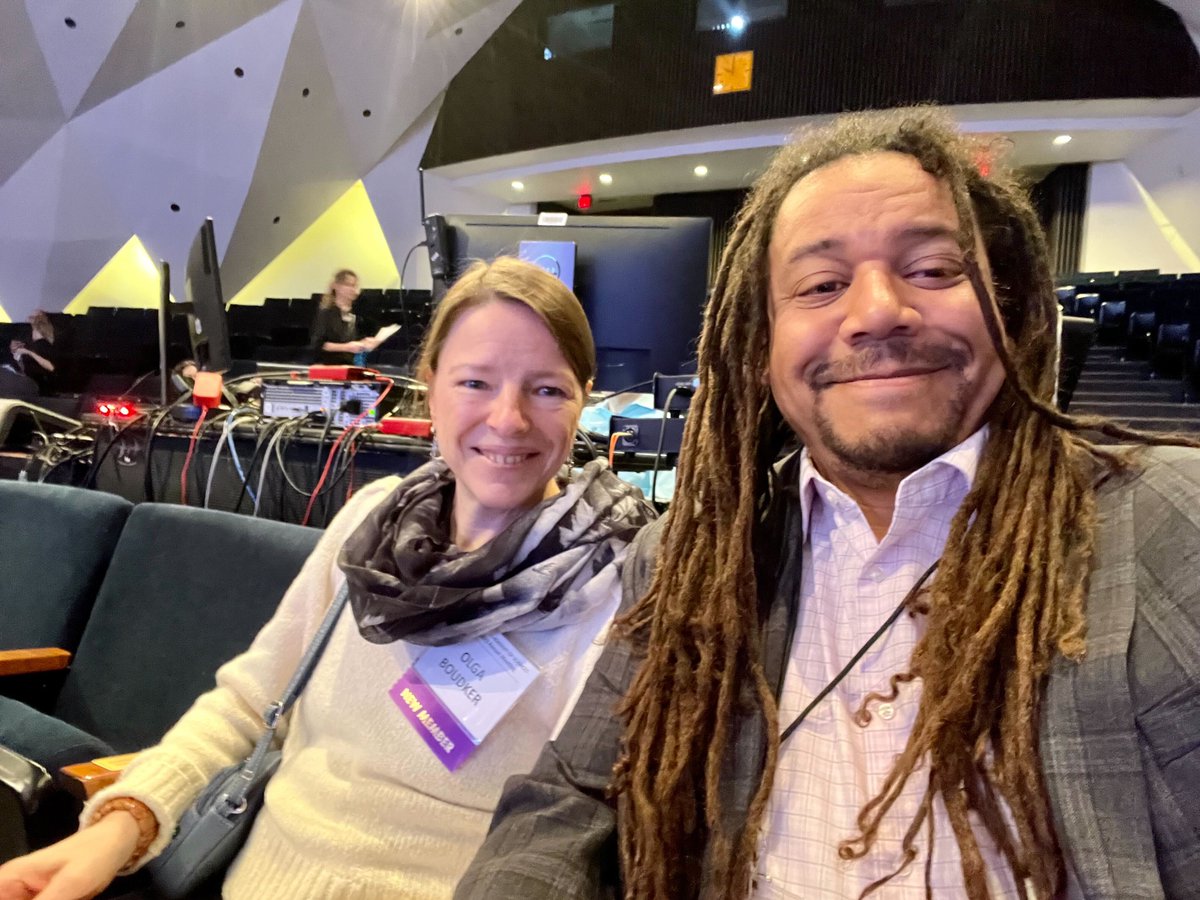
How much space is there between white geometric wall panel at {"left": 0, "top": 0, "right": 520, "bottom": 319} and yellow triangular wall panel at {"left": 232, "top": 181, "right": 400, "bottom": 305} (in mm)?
896

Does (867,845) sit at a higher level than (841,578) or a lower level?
lower

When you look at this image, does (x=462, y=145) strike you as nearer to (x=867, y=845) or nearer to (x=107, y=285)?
(x=107, y=285)

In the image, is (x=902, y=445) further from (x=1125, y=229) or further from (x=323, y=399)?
(x=1125, y=229)

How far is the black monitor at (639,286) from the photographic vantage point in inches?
65.0

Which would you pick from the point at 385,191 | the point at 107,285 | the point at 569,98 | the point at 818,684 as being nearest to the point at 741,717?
the point at 818,684

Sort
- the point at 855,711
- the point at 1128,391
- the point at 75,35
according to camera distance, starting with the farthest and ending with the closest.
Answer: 1. the point at 75,35
2. the point at 1128,391
3. the point at 855,711

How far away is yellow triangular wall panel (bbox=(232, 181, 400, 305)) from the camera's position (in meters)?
8.94

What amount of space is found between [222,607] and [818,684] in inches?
51.9

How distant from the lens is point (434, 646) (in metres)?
1.03

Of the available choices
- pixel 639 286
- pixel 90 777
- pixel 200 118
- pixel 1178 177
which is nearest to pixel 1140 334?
pixel 1178 177

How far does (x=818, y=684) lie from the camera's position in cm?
76

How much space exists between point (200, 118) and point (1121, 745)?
790 centimetres

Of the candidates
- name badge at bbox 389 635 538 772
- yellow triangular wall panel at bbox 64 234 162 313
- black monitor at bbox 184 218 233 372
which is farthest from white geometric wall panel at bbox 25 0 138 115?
name badge at bbox 389 635 538 772

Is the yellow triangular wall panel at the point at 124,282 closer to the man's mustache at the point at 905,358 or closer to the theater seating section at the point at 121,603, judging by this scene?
the theater seating section at the point at 121,603
